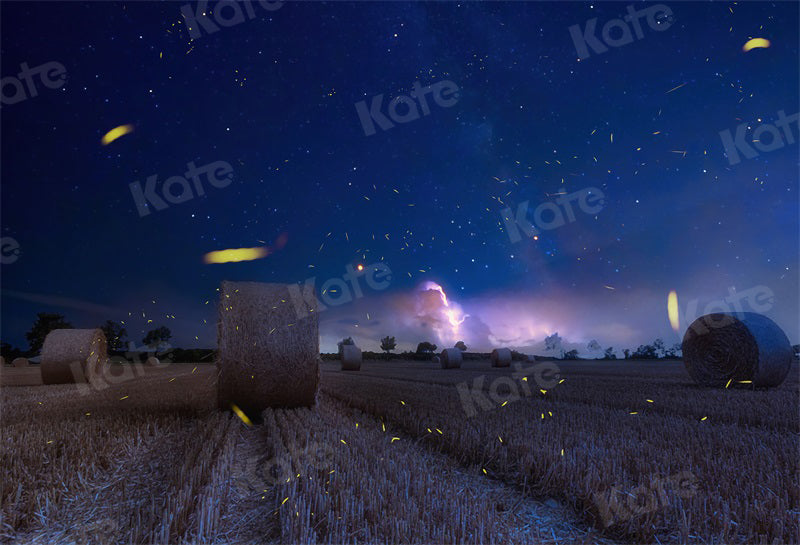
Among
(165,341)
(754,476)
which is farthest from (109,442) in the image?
(165,341)

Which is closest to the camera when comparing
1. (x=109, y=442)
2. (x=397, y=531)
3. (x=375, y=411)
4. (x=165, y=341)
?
(x=397, y=531)

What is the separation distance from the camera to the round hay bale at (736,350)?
1034cm

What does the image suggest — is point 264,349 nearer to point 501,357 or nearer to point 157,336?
point 501,357

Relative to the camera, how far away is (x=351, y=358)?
2344 cm

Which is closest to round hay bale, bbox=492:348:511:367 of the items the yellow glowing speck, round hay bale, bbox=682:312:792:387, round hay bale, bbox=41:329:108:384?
round hay bale, bbox=682:312:792:387

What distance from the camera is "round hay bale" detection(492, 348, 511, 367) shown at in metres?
24.9

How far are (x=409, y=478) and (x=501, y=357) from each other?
885 inches

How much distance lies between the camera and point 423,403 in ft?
25.2

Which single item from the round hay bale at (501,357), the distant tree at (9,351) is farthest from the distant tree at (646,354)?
the distant tree at (9,351)

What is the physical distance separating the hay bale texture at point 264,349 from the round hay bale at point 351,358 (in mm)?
15597

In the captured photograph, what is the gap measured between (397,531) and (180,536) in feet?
4.11

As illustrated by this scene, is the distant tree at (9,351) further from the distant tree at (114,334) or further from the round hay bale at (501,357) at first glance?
the round hay bale at (501,357)

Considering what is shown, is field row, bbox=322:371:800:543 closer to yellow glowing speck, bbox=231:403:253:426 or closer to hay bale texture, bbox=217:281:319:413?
hay bale texture, bbox=217:281:319:413

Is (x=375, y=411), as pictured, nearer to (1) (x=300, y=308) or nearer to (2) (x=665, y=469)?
(1) (x=300, y=308)
